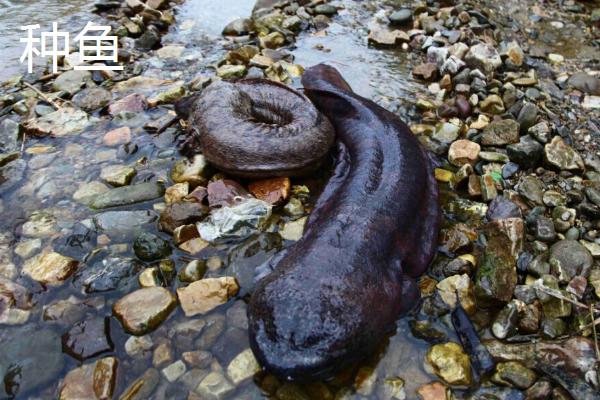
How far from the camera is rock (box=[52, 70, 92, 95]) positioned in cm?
620

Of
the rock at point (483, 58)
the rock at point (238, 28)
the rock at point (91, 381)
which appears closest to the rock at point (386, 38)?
the rock at point (483, 58)

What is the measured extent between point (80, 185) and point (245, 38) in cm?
396

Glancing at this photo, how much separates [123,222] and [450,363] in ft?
9.53

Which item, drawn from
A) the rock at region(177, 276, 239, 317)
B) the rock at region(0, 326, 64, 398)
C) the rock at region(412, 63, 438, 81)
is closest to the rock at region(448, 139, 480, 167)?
the rock at region(412, 63, 438, 81)

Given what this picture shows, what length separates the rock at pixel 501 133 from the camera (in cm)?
530

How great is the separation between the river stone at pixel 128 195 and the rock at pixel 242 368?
193 centimetres

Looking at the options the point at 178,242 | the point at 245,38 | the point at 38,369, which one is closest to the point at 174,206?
the point at 178,242

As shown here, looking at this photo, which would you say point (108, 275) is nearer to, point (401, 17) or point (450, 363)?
point (450, 363)

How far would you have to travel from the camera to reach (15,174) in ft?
16.0

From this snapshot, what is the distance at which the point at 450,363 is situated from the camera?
331 cm

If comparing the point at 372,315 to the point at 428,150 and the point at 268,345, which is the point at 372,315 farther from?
the point at 428,150

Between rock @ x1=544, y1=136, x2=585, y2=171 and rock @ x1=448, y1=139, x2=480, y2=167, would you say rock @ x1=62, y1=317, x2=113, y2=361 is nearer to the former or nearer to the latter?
rock @ x1=448, y1=139, x2=480, y2=167

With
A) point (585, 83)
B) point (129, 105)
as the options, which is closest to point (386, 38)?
point (585, 83)

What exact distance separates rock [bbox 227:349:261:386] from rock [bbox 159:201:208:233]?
1.37 m
